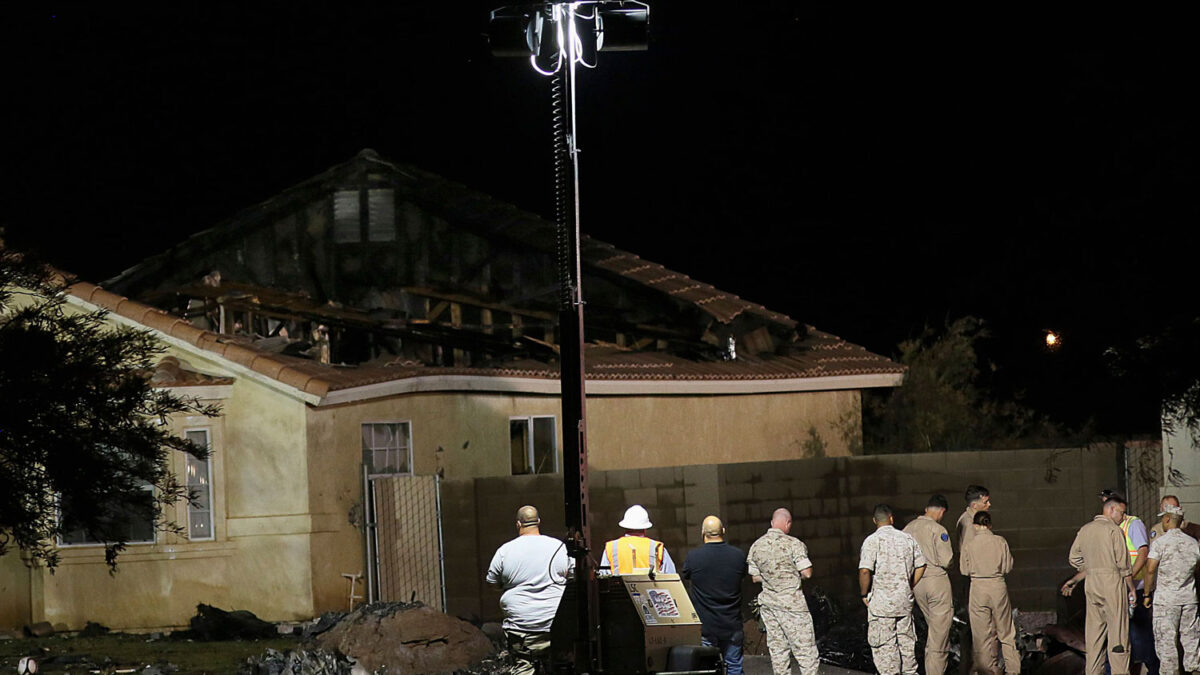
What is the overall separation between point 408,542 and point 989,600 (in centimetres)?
802

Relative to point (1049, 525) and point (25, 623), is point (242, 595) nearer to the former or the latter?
point (25, 623)

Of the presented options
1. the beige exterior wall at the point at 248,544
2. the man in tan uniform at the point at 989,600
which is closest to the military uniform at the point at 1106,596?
the man in tan uniform at the point at 989,600

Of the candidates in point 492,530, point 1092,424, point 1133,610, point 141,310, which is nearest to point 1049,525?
point 1092,424

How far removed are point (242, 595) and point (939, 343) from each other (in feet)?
49.1

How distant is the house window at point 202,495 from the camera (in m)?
21.2

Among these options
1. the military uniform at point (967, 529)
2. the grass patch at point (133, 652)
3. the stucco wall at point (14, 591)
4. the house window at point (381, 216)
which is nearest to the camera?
the military uniform at point (967, 529)

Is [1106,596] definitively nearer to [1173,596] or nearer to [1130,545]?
[1173,596]

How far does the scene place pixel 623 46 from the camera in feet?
36.1

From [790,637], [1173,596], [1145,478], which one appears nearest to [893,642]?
[790,637]

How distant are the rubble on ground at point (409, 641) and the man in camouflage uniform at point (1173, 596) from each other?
21.7ft

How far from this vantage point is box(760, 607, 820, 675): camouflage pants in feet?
48.4

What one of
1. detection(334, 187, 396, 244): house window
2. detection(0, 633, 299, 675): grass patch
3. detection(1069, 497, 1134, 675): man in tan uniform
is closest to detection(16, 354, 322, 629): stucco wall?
detection(0, 633, 299, 675): grass patch

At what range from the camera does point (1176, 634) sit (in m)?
15.7

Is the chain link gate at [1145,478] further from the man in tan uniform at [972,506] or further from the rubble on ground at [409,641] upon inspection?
the rubble on ground at [409,641]
